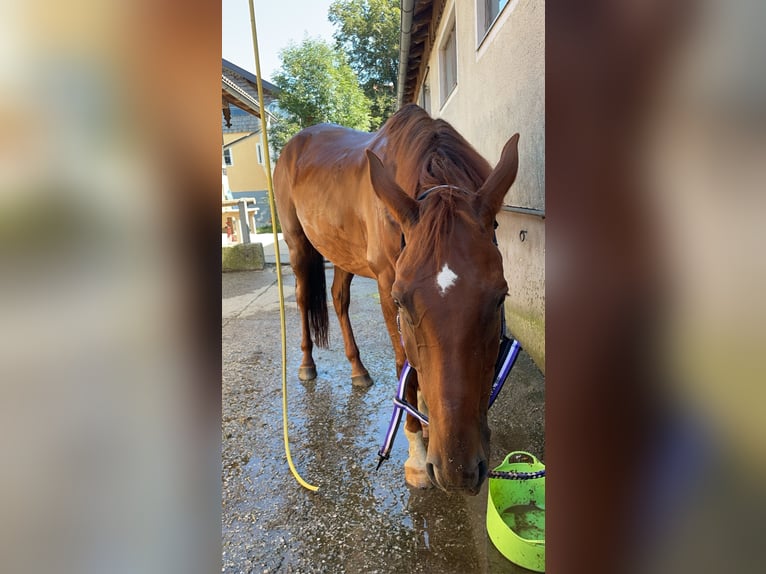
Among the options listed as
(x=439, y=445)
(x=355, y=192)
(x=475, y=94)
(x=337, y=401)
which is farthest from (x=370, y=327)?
(x=439, y=445)

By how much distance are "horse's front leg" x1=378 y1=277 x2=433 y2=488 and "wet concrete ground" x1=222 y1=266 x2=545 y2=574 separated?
0.23ft

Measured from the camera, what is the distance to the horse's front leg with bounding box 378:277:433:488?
221cm

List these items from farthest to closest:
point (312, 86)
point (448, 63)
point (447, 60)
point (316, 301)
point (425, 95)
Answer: point (425, 95)
point (312, 86)
point (447, 60)
point (448, 63)
point (316, 301)

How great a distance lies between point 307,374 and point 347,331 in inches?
21.8

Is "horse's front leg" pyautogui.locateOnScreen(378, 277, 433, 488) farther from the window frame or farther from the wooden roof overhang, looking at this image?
the wooden roof overhang

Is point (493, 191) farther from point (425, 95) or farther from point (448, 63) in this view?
point (425, 95)

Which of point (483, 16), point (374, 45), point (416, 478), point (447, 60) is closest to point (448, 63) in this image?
point (447, 60)

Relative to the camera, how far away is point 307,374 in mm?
3730

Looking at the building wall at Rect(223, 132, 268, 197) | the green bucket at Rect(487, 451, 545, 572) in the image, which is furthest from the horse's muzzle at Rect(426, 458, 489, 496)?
the building wall at Rect(223, 132, 268, 197)
